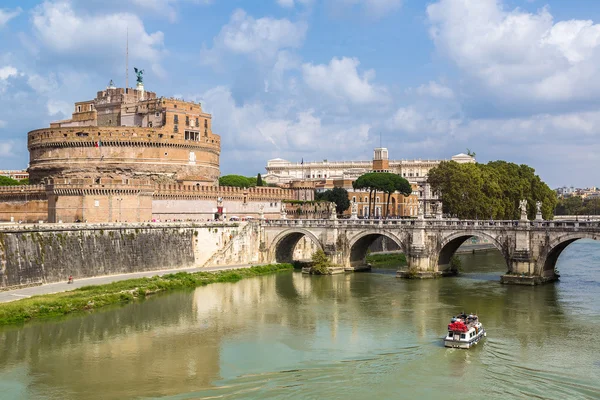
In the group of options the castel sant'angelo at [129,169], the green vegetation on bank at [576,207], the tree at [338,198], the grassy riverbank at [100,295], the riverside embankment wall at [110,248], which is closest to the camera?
the grassy riverbank at [100,295]

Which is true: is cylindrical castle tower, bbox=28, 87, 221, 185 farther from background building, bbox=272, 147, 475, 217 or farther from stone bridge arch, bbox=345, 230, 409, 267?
stone bridge arch, bbox=345, 230, 409, 267

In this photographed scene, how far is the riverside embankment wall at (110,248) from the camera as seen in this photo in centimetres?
3853

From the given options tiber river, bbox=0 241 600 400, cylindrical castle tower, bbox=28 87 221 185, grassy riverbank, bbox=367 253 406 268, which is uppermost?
cylindrical castle tower, bbox=28 87 221 185

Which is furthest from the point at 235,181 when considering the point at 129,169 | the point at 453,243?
the point at 453,243

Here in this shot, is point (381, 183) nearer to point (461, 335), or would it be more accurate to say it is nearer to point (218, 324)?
point (218, 324)

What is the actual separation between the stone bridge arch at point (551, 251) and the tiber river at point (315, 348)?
1.60m

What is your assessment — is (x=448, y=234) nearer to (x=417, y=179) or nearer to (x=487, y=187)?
(x=487, y=187)

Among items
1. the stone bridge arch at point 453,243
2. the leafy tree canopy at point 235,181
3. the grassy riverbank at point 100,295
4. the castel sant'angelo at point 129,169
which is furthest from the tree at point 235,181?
the stone bridge arch at point 453,243

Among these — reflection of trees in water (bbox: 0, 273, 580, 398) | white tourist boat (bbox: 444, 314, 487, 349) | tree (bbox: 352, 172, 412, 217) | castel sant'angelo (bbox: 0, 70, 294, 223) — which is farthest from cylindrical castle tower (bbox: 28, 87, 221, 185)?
white tourist boat (bbox: 444, 314, 487, 349)

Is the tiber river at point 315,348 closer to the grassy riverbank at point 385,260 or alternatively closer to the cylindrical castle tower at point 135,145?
the grassy riverbank at point 385,260

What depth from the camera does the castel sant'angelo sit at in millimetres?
54500

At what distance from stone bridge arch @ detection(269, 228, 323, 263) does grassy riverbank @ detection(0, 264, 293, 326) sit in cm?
686

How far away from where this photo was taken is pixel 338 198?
3214 inches

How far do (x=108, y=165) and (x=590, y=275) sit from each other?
140 ft
